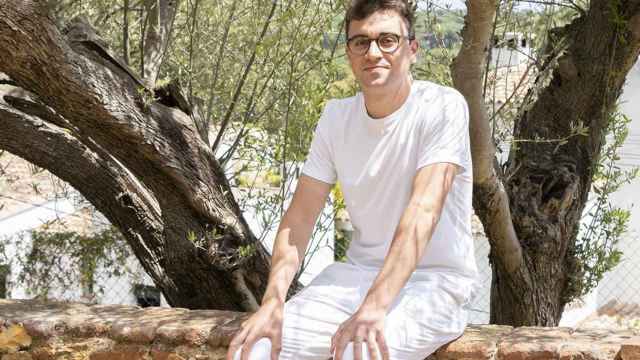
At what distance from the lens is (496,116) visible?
4746 mm

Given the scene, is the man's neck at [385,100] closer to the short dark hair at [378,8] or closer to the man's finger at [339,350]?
the short dark hair at [378,8]

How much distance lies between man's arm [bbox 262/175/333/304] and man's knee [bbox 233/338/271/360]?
26 centimetres

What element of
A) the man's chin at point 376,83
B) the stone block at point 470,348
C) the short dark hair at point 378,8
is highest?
the short dark hair at point 378,8

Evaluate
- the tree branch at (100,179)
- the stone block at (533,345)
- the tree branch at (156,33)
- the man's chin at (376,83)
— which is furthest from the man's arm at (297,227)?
the tree branch at (156,33)

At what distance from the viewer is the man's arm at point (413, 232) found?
279cm

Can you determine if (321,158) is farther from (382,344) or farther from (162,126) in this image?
(162,126)

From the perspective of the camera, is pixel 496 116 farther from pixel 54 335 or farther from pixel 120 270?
pixel 120 270

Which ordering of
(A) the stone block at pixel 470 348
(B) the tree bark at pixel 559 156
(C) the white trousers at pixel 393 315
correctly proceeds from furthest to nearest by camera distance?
(B) the tree bark at pixel 559 156
(A) the stone block at pixel 470 348
(C) the white trousers at pixel 393 315

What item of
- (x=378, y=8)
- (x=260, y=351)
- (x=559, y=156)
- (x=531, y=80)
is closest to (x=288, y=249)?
(x=260, y=351)

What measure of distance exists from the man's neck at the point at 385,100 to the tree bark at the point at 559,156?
1.95 m

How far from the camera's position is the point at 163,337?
3.61 m

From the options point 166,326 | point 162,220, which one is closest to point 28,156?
point 162,220

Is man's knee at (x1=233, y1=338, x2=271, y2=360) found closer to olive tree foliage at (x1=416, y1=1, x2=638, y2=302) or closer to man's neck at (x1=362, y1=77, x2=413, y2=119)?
man's neck at (x1=362, y1=77, x2=413, y2=119)

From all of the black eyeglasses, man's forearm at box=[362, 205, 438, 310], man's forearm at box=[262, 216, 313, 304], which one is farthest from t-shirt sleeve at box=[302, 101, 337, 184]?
man's forearm at box=[362, 205, 438, 310]
